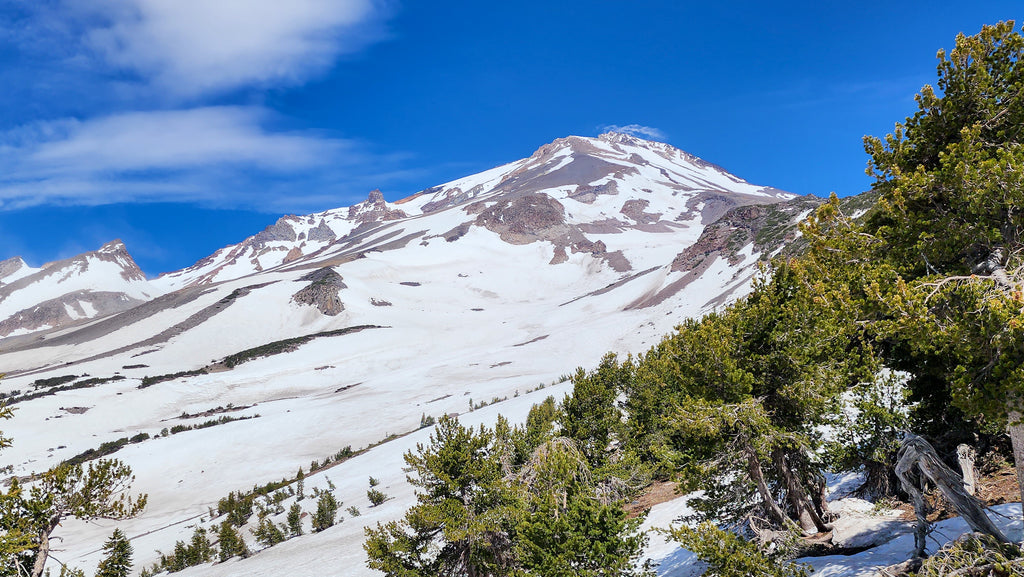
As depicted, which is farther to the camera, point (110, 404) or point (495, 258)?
point (495, 258)

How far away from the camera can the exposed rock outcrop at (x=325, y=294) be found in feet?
325

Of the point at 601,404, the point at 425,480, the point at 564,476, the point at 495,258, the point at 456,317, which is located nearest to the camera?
the point at 564,476

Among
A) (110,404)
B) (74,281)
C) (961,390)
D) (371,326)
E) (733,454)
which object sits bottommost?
(733,454)

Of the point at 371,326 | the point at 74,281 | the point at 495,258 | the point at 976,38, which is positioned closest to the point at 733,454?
the point at 976,38

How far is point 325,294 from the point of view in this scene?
10262cm

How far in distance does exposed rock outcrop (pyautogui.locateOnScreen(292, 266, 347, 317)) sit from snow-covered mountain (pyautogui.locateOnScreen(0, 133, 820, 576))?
0.39 meters

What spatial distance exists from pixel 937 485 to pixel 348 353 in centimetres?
7360

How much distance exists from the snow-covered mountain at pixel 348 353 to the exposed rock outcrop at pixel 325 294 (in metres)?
0.39

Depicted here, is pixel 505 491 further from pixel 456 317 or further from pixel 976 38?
pixel 456 317

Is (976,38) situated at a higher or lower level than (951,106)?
higher

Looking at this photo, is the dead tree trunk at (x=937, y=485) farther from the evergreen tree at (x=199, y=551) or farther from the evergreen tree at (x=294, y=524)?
the evergreen tree at (x=199, y=551)

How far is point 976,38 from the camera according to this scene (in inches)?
306

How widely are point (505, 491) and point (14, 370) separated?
116 metres

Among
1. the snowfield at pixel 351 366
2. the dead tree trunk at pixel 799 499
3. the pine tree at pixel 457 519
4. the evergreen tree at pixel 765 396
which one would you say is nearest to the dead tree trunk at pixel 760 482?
the evergreen tree at pixel 765 396
